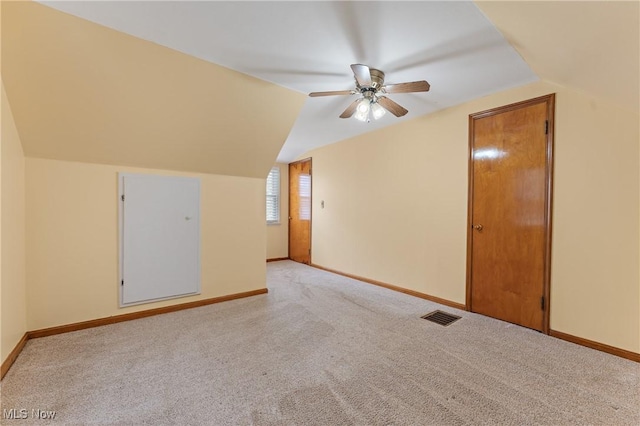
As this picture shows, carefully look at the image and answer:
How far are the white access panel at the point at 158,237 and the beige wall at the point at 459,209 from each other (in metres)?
2.39

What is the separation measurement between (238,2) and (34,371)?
2685 mm

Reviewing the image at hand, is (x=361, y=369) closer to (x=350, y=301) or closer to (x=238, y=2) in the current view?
(x=350, y=301)

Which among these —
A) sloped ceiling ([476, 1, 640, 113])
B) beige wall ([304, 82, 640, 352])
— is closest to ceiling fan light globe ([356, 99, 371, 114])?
sloped ceiling ([476, 1, 640, 113])

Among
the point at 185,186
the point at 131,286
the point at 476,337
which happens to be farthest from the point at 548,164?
the point at 131,286

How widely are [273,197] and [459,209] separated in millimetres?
3840

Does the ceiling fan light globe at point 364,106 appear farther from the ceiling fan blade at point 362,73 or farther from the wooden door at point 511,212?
the wooden door at point 511,212

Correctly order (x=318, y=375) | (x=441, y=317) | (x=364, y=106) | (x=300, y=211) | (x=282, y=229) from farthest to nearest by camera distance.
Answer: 1. (x=282, y=229)
2. (x=300, y=211)
3. (x=441, y=317)
4. (x=364, y=106)
5. (x=318, y=375)

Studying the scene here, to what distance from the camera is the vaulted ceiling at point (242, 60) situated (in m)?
1.60

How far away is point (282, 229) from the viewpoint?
6090 mm

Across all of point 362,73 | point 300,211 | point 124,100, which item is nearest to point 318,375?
point 362,73

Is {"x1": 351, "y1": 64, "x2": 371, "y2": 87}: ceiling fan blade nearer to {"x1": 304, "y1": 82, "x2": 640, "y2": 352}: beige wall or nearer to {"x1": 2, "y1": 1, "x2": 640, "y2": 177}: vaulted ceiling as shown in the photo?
{"x1": 2, "y1": 1, "x2": 640, "y2": 177}: vaulted ceiling

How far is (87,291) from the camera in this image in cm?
256

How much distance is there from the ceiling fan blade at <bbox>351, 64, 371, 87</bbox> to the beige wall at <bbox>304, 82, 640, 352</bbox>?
5.24ft

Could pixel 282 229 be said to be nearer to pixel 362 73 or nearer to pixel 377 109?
pixel 377 109
